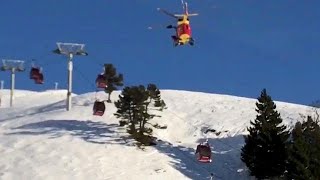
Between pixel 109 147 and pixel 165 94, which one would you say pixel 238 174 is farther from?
pixel 165 94

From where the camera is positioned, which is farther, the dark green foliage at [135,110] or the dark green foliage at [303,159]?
the dark green foliage at [135,110]

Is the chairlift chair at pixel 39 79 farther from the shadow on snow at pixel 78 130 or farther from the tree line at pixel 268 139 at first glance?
the tree line at pixel 268 139

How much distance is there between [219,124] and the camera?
56.4 m

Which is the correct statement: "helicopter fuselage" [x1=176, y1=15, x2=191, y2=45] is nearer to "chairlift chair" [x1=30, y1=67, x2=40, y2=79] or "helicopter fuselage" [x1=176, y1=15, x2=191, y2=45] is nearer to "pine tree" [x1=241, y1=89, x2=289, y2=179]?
"pine tree" [x1=241, y1=89, x2=289, y2=179]

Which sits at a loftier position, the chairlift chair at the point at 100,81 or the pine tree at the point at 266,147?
the chairlift chair at the point at 100,81

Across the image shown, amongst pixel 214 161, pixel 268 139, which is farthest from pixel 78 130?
pixel 268 139

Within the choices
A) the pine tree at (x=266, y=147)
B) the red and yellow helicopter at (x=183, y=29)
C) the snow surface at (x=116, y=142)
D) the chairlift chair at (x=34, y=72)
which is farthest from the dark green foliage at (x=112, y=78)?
the red and yellow helicopter at (x=183, y=29)

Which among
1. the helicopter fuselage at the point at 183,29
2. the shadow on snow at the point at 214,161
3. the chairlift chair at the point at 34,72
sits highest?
the helicopter fuselage at the point at 183,29

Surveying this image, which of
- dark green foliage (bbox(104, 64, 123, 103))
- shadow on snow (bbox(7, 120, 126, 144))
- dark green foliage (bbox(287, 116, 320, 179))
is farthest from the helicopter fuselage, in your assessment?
dark green foliage (bbox(104, 64, 123, 103))

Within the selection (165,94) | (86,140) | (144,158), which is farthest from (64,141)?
(165,94)

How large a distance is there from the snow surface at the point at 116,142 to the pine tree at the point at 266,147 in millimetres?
1369

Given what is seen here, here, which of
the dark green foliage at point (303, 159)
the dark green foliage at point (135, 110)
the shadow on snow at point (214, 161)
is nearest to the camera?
the dark green foliage at point (303, 159)

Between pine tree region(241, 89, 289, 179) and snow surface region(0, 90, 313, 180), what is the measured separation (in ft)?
4.49

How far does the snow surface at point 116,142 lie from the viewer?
43469 millimetres
